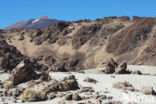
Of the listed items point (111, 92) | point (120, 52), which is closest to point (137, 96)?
point (111, 92)

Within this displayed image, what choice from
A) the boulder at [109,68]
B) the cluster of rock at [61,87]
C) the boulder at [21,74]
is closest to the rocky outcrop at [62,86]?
the cluster of rock at [61,87]

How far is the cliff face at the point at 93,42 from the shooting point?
54406 millimetres

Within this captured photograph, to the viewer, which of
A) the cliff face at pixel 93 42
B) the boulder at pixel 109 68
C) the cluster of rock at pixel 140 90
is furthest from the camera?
the cliff face at pixel 93 42

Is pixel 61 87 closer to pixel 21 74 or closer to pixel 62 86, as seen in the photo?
pixel 62 86

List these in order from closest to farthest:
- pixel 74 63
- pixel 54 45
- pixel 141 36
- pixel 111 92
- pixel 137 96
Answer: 1. pixel 137 96
2. pixel 111 92
3. pixel 74 63
4. pixel 141 36
5. pixel 54 45

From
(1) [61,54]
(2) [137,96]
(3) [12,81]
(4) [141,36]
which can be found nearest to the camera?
(2) [137,96]

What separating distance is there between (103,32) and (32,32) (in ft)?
88.1

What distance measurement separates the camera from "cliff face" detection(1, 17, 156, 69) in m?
54.4

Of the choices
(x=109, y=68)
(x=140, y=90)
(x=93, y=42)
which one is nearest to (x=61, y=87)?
(x=140, y=90)

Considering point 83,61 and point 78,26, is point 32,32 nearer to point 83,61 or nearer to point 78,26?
point 78,26

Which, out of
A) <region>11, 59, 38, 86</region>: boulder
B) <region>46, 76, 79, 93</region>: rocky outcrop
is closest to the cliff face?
<region>11, 59, 38, 86</region>: boulder

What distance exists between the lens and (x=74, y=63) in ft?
177

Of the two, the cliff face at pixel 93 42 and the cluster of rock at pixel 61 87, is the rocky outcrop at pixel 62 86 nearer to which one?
the cluster of rock at pixel 61 87

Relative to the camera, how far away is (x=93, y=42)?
67625 mm
